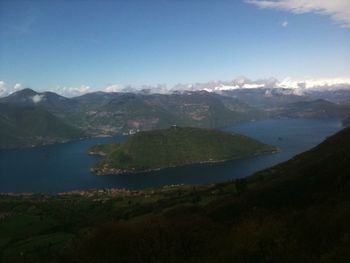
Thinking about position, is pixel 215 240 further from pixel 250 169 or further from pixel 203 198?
pixel 250 169

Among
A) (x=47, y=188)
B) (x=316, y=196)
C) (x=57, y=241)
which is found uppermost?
(x=316, y=196)

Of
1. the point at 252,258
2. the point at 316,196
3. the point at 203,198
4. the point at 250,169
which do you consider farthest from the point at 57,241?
the point at 250,169

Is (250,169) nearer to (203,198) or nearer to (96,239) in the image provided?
(203,198)

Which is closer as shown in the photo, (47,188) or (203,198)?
(203,198)

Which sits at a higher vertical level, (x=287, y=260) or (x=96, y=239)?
(x=287, y=260)

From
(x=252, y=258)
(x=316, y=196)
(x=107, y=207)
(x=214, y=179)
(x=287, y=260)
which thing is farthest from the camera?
(x=214, y=179)

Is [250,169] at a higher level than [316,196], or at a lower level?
lower

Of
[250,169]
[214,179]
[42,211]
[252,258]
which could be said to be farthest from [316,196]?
[250,169]

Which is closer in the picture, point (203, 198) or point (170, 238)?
point (170, 238)

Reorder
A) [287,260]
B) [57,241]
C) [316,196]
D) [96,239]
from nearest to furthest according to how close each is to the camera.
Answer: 1. [287,260]
2. [96,239]
3. [316,196]
4. [57,241]
